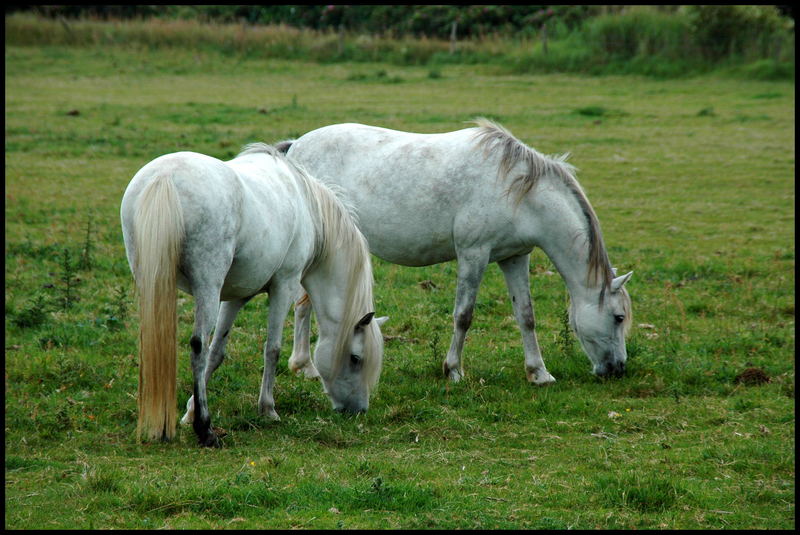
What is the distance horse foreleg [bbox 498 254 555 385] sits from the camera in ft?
22.5

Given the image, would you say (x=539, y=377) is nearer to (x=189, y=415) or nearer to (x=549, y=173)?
Answer: (x=549, y=173)

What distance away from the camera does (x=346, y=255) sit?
591 cm

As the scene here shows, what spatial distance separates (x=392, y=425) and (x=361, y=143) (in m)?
2.60

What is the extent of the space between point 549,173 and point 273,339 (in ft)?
8.41

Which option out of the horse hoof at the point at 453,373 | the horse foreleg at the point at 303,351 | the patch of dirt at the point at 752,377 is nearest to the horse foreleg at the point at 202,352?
the horse foreleg at the point at 303,351

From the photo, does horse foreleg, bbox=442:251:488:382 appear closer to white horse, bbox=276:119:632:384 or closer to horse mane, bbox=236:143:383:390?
white horse, bbox=276:119:632:384

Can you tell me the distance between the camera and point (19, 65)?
25.0m

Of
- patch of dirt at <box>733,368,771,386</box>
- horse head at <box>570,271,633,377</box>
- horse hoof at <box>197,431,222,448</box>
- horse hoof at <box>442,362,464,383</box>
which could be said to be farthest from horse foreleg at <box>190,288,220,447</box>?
patch of dirt at <box>733,368,771,386</box>

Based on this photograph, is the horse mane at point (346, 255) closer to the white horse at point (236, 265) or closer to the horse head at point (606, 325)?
the white horse at point (236, 265)

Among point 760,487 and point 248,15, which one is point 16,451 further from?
point 248,15

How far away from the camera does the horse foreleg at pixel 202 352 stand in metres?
4.99

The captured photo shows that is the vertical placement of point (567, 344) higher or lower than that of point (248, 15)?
lower


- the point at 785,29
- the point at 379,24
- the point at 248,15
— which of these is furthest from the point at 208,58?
the point at 785,29

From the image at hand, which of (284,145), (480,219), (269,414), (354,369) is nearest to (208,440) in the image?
(269,414)
